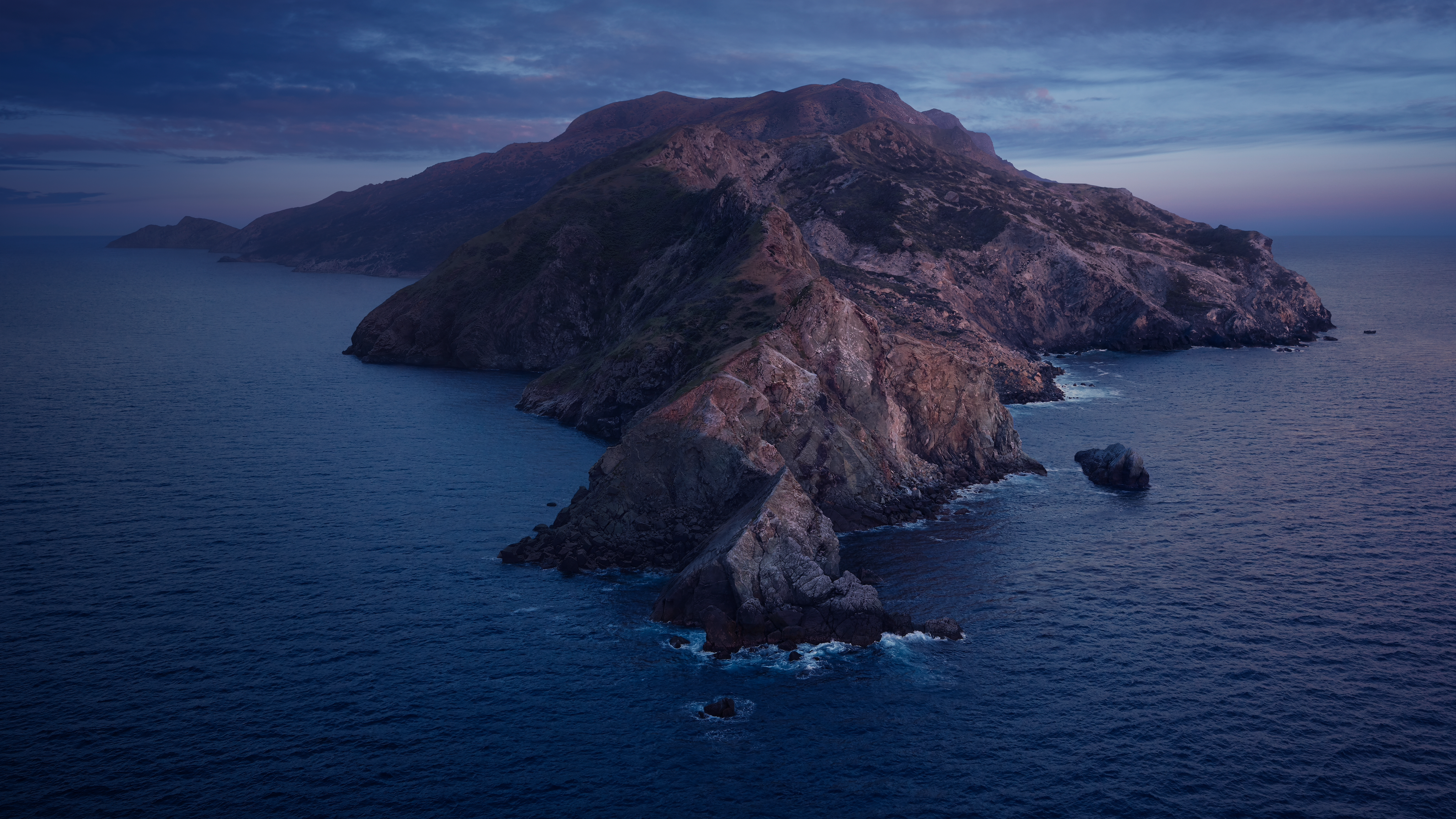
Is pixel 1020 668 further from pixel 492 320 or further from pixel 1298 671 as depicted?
pixel 492 320

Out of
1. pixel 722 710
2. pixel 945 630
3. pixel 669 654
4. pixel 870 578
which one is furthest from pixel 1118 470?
pixel 722 710

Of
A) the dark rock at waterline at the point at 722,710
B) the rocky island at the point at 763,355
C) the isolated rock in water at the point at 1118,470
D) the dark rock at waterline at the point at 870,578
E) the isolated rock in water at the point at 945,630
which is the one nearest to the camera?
the dark rock at waterline at the point at 722,710

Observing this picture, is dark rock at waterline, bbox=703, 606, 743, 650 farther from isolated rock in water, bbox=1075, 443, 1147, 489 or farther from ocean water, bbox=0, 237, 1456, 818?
isolated rock in water, bbox=1075, 443, 1147, 489

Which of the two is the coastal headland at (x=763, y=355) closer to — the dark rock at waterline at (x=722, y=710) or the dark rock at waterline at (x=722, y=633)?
the dark rock at waterline at (x=722, y=633)

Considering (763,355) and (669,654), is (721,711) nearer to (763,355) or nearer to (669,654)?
(669,654)

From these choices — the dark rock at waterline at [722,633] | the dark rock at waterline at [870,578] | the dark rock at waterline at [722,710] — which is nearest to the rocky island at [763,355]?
the dark rock at waterline at [722,633]

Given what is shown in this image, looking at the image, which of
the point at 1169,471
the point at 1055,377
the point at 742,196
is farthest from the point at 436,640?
the point at 1055,377

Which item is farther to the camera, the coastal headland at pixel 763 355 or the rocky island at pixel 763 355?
the coastal headland at pixel 763 355
